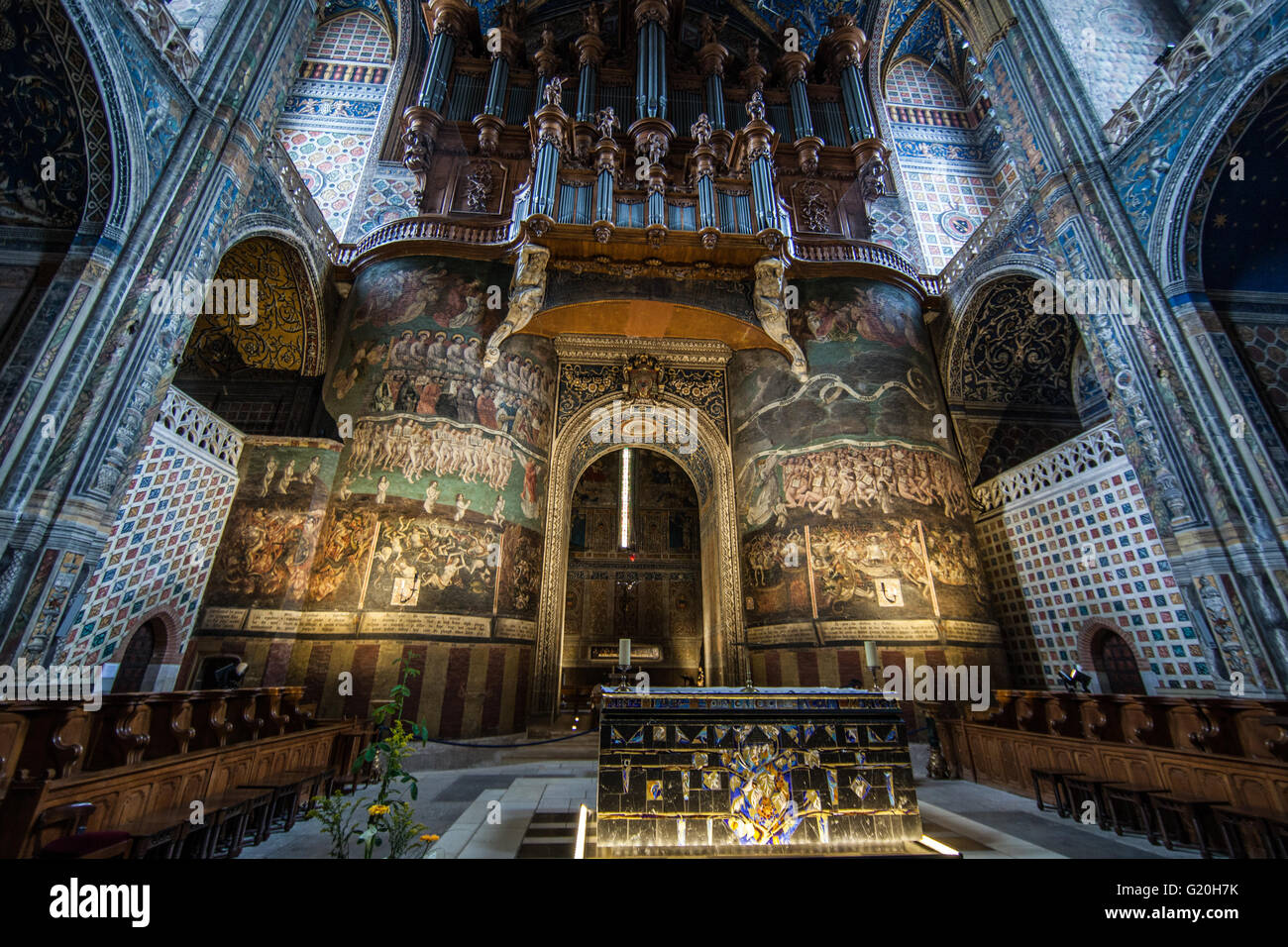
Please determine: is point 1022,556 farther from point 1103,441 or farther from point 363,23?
point 363,23

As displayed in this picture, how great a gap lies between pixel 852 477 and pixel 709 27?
56.3ft

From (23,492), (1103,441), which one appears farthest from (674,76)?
(23,492)

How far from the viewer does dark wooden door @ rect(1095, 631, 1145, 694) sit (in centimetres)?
938

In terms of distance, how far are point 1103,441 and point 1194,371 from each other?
11.2 ft

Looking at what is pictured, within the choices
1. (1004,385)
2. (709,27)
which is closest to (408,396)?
(1004,385)

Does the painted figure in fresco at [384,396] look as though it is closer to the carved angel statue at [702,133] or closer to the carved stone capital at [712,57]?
the carved angel statue at [702,133]

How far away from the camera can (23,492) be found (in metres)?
4.89

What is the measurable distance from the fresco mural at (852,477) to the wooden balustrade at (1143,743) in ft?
11.8

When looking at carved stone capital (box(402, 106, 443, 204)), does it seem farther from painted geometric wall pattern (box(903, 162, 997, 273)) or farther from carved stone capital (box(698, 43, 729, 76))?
painted geometric wall pattern (box(903, 162, 997, 273))

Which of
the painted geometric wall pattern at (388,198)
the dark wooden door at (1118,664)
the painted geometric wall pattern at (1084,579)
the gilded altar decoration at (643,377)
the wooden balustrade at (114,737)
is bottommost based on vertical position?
the wooden balustrade at (114,737)

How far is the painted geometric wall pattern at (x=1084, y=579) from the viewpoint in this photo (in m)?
8.53

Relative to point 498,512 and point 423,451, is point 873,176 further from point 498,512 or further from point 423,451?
point 423,451

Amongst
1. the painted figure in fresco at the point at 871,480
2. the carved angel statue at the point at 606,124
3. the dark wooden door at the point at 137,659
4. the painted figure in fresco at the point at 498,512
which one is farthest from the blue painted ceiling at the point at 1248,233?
the dark wooden door at the point at 137,659
